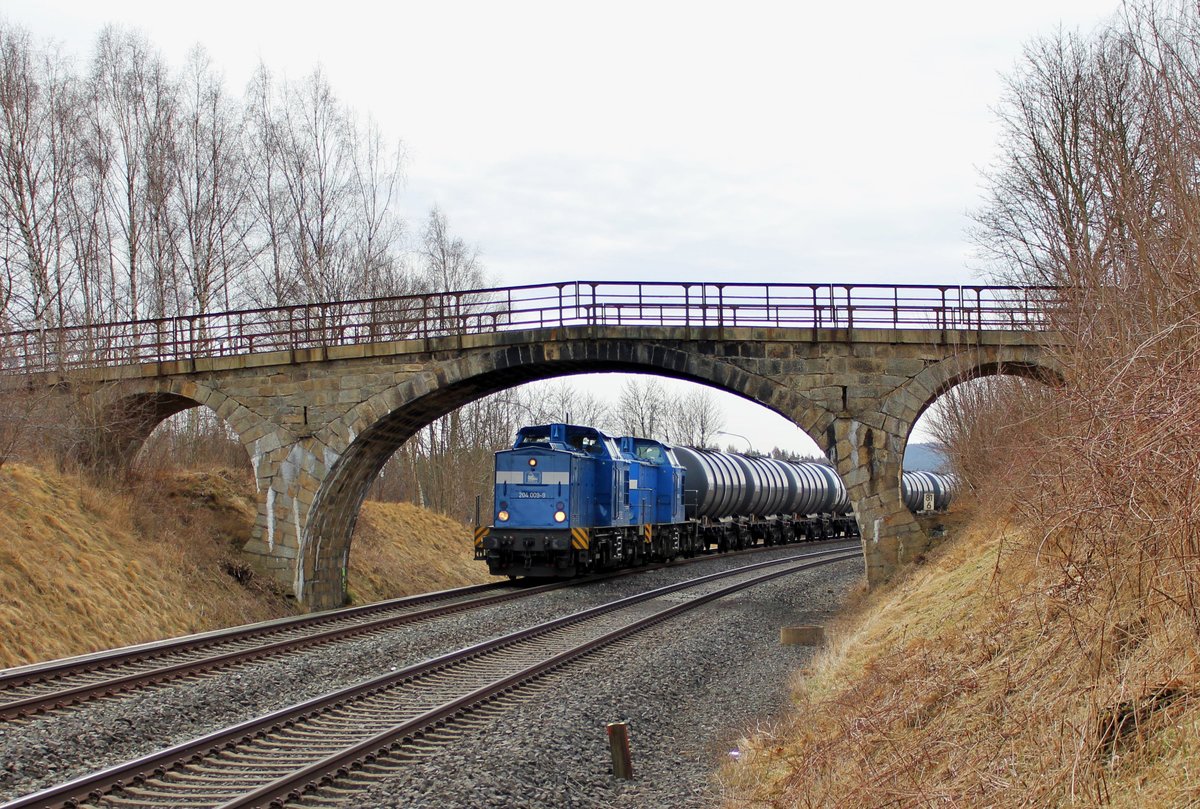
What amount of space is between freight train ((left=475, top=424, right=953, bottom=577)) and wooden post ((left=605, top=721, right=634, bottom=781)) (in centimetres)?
1504

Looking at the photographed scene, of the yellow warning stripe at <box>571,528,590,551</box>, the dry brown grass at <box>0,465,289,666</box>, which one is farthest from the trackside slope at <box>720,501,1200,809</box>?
the yellow warning stripe at <box>571,528,590,551</box>

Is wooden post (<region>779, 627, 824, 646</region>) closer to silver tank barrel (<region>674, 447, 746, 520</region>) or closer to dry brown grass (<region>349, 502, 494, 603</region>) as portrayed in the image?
dry brown grass (<region>349, 502, 494, 603</region>)

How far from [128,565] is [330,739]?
1039 cm

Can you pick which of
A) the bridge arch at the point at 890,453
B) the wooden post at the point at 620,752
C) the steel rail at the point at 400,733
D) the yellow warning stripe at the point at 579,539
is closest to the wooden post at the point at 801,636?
the steel rail at the point at 400,733

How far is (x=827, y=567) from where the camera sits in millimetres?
29938

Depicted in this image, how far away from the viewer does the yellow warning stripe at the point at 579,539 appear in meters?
23.6

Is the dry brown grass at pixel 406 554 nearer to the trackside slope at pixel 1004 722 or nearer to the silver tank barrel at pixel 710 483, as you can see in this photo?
the silver tank barrel at pixel 710 483

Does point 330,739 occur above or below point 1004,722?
below

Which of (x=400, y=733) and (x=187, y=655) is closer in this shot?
(x=400, y=733)

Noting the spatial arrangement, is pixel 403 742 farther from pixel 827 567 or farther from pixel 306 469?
pixel 827 567

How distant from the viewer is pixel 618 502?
86.6 ft

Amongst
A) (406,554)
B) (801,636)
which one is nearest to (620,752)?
(801,636)

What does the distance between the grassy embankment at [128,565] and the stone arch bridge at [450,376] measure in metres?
1.18

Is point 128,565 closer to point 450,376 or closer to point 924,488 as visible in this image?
point 450,376
